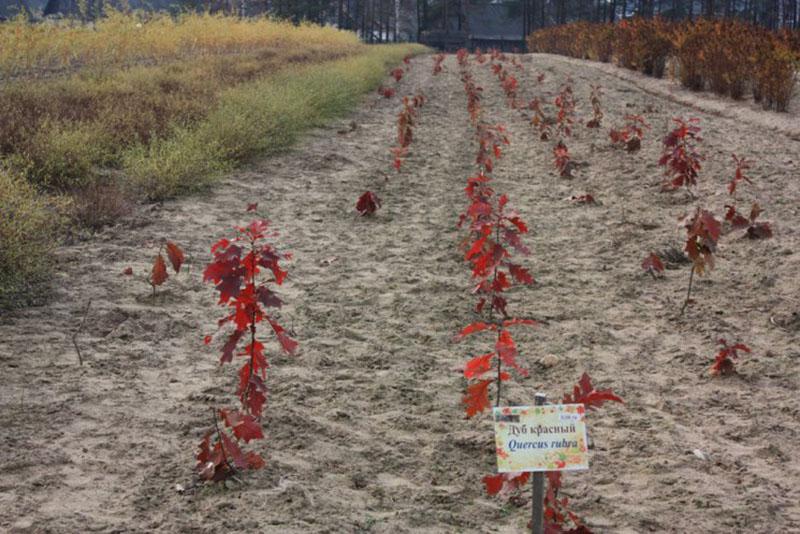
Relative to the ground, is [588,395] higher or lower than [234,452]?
higher

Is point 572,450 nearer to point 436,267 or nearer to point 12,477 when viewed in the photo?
point 12,477

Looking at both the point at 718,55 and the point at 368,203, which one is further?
the point at 718,55

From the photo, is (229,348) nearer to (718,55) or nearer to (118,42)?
(718,55)

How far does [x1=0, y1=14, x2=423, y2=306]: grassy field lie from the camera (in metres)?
6.16

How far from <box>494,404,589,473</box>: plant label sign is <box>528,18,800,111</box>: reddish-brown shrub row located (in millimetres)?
11066

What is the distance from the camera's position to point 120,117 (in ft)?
30.2

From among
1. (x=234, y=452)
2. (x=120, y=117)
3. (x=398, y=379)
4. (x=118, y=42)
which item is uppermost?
(x=118, y=42)

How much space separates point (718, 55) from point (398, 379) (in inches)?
494

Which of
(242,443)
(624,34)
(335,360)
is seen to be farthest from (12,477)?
(624,34)

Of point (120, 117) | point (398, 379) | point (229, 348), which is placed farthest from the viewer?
point (120, 117)

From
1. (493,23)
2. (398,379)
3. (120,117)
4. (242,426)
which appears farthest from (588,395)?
(493,23)

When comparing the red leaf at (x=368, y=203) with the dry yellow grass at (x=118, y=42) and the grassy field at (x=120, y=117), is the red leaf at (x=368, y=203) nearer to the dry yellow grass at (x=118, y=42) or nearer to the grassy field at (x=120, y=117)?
the grassy field at (x=120, y=117)

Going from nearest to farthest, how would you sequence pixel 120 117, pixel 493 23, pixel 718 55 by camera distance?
pixel 120 117, pixel 718 55, pixel 493 23

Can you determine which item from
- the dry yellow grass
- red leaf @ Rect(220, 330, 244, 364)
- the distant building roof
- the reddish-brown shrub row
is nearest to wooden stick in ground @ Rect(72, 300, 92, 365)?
red leaf @ Rect(220, 330, 244, 364)
